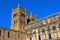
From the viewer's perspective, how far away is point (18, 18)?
68438 millimetres

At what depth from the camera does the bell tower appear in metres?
67.9

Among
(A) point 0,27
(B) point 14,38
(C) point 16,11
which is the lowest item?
(B) point 14,38

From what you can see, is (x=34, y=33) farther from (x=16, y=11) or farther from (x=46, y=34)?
(x=16, y=11)

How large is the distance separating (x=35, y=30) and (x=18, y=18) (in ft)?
41.5

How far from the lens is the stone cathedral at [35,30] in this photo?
174 ft

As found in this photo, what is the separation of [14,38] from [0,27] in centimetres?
733

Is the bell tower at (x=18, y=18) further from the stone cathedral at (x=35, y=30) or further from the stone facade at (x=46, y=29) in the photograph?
the stone facade at (x=46, y=29)

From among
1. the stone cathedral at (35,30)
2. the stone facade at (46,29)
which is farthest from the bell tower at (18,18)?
the stone facade at (46,29)

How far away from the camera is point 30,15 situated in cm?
7631

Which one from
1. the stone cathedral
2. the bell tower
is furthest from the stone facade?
the bell tower

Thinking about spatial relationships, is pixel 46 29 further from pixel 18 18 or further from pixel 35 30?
pixel 18 18

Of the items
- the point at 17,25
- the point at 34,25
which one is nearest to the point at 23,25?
the point at 17,25

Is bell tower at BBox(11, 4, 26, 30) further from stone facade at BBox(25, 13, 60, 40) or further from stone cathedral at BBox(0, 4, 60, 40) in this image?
stone facade at BBox(25, 13, 60, 40)

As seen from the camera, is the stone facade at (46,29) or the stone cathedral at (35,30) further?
the stone cathedral at (35,30)
